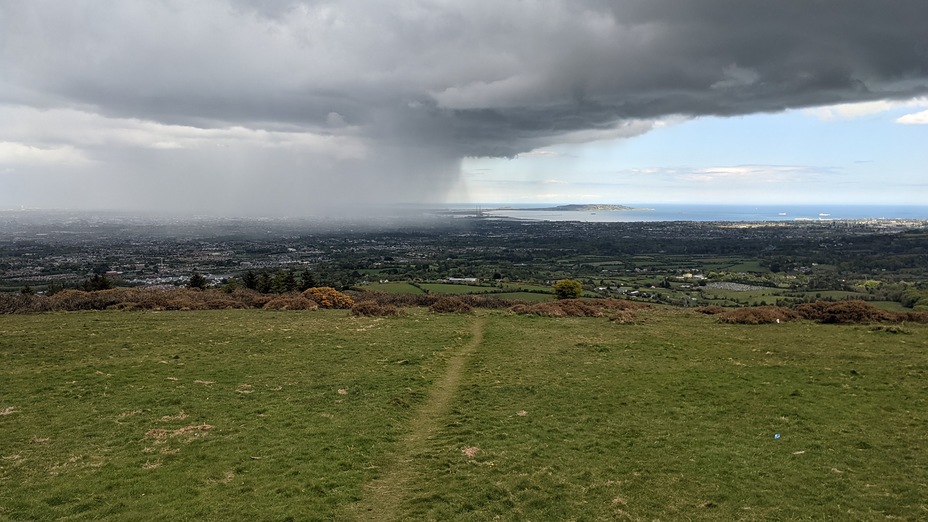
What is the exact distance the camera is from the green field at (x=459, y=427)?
10.6 meters

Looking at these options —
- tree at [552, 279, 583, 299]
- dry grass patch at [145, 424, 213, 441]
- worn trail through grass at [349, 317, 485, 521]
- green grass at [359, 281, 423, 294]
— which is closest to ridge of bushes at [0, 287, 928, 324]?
tree at [552, 279, 583, 299]

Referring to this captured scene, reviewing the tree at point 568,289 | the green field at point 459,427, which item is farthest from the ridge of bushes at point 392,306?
the tree at point 568,289

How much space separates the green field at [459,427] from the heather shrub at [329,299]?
43.5 feet

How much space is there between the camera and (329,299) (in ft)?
135

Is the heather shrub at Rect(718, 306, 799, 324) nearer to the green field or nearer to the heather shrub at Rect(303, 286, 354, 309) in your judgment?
the green field

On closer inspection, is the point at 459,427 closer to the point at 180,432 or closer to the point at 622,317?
the point at 180,432

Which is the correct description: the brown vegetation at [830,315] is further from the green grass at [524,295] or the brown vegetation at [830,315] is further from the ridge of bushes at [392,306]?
the green grass at [524,295]

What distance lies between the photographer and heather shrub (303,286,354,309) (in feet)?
132

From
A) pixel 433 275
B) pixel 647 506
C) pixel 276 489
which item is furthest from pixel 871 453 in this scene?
pixel 433 275

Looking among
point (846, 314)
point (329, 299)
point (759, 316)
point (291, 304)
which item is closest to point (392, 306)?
point (329, 299)

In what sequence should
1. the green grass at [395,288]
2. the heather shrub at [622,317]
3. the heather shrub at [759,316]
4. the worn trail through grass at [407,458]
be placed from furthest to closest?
1. the green grass at [395,288]
2. the heather shrub at [622,317]
3. the heather shrub at [759,316]
4. the worn trail through grass at [407,458]

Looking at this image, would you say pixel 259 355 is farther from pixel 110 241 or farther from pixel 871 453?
pixel 110 241

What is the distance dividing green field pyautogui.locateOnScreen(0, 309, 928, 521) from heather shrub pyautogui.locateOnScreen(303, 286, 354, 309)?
13261 mm

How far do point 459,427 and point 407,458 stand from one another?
2.52 metres
